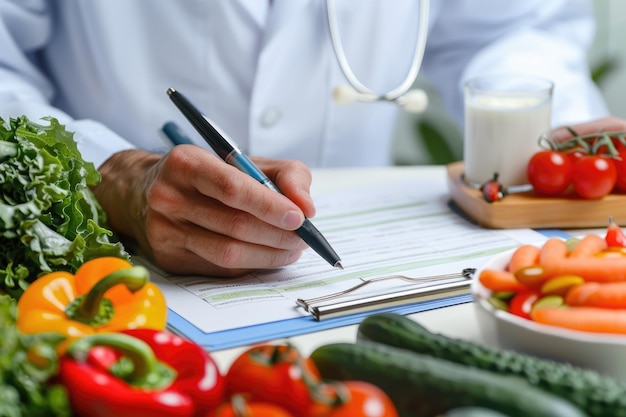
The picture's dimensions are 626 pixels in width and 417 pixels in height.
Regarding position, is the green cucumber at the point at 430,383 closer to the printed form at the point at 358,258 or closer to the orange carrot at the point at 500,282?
the orange carrot at the point at 500,282

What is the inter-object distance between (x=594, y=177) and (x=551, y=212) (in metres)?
0.08

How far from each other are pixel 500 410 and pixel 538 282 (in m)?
0.21

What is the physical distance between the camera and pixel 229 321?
34.6 inches

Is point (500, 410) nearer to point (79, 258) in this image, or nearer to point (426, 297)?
point (426, 297)

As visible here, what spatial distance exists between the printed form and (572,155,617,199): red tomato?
4.2 inches

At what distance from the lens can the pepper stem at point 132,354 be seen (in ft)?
1.90

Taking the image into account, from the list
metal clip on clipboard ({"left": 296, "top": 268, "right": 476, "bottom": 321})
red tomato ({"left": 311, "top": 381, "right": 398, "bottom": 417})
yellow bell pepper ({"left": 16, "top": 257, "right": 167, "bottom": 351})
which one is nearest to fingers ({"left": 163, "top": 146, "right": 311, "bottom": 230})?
metal clip on clipboard ({"left": 296, "top": 268, "right": 476, "bottom": 321})

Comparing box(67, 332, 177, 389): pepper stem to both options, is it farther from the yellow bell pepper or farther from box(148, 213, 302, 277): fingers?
box(148, 213, 302, 277): fingers

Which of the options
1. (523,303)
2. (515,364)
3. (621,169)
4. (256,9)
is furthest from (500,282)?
(256,9)

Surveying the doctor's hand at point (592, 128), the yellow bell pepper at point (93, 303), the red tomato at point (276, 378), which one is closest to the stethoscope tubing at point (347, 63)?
the doctor's hand at point (592, 128)

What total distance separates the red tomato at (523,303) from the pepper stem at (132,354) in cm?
31

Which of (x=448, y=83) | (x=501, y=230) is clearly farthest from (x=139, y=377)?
(x=448, y=83)

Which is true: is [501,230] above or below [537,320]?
below

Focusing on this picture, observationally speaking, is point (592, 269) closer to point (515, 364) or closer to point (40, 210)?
point (515, 364)
